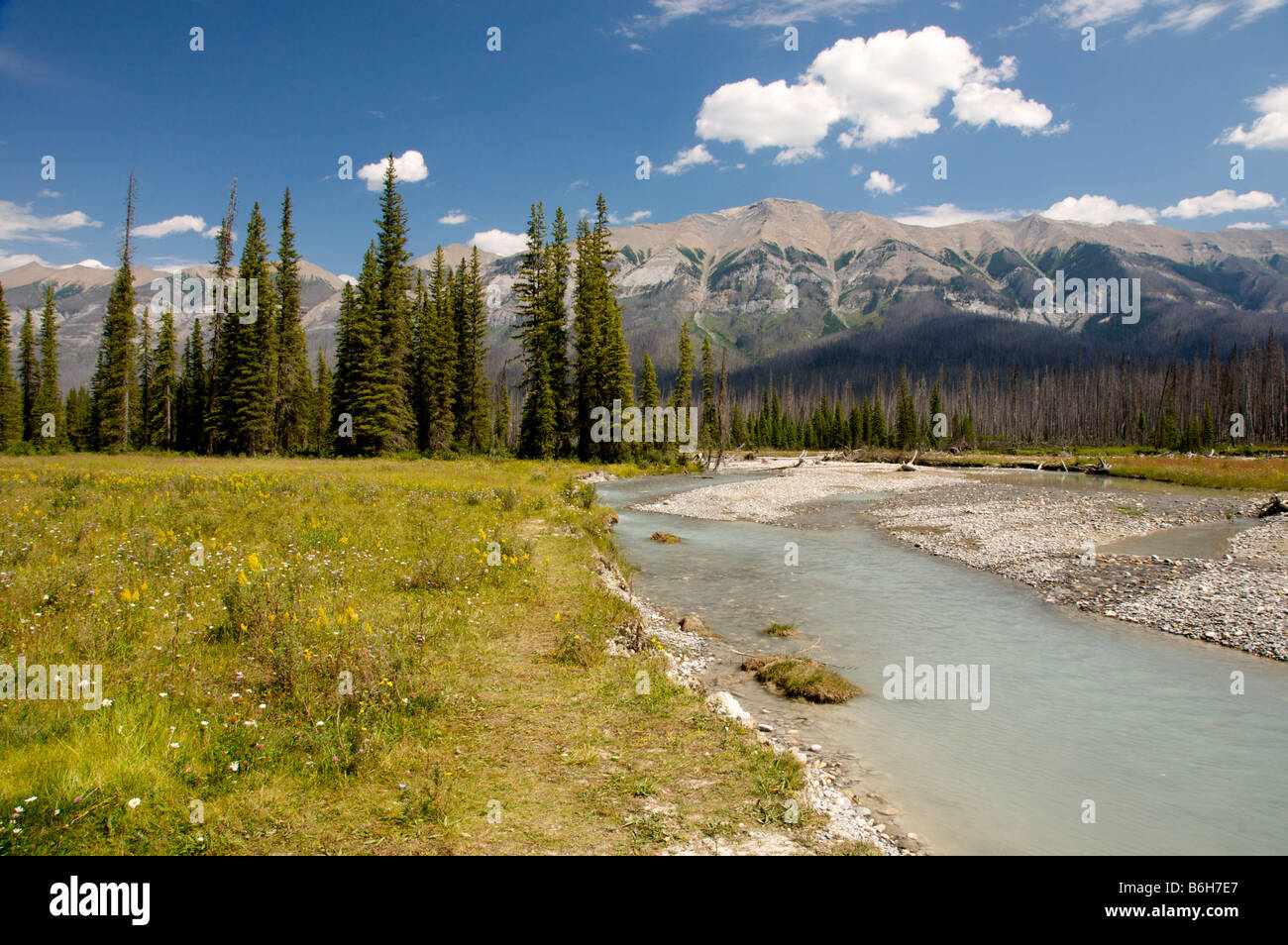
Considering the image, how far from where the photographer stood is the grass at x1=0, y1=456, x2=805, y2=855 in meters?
4.89

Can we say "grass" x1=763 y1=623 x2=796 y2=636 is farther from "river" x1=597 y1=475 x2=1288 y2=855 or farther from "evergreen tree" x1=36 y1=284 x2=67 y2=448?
"evergreen tree" x1=36 y1=284 x2=67 y2=448

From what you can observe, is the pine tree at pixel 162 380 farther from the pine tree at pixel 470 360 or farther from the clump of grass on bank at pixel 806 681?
the clump of grass on bank at pixel 806 681

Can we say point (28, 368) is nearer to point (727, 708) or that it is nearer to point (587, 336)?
point (587, 336)

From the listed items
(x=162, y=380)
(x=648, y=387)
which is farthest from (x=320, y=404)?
(x=648, y=387)

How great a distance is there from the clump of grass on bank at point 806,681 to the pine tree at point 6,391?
81440 mm

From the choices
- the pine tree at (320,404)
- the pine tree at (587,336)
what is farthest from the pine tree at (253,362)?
the pine tree at (320,404)

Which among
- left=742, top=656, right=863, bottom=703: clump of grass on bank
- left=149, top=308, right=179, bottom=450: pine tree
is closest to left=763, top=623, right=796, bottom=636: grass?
left=742, top=656, right=863, bottom=703: clump of grass on bank

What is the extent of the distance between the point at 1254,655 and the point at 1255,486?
48834 millimetres

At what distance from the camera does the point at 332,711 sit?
6664 mm

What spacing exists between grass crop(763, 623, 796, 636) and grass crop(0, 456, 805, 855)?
3741 mm

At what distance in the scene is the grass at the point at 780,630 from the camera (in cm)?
1374

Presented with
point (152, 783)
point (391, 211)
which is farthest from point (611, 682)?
point (391, 211)

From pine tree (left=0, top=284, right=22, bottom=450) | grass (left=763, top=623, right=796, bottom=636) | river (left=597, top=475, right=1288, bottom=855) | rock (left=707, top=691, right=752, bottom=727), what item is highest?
pine tree (left=0, top=284, right=22, bottom=450)
